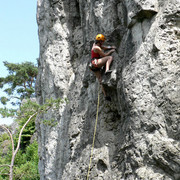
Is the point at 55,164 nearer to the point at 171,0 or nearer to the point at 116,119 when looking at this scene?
the point at 116,119

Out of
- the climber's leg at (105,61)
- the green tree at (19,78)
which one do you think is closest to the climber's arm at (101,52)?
the climber's leg at (105,61)

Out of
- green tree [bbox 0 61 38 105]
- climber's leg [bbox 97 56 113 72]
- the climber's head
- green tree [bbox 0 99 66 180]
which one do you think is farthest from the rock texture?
green tree [bbox 0 61 38 105]

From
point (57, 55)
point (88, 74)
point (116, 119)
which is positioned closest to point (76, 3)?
point (57, 55)

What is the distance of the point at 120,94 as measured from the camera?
6555mm

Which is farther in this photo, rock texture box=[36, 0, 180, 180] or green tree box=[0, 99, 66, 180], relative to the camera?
green tree box=[0, 99, 66, 180]

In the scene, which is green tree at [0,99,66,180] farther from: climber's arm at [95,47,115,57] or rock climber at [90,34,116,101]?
climber's arm at [95,47,115,57]

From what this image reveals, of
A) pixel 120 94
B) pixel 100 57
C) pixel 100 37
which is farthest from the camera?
pixel 100 57

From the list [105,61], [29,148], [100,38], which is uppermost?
[100,38]

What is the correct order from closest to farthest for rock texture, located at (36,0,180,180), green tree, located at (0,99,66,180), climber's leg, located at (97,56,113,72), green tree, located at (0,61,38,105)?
1. rock texture, located at (36,0,180,180)
2. climber's leg, located at (97,56,113,72)
3. green tree, located at (0,99,66,180)
4. green tree, located at (0,61,38,105)

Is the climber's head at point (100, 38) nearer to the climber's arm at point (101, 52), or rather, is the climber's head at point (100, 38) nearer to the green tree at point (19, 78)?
the climber's arm at point (101, 52)

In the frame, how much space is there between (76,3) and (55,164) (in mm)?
5708

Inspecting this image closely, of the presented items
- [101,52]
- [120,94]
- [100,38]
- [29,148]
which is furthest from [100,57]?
[29,148]

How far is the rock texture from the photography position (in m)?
5.43

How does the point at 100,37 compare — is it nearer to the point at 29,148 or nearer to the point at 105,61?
the point at 105,61
